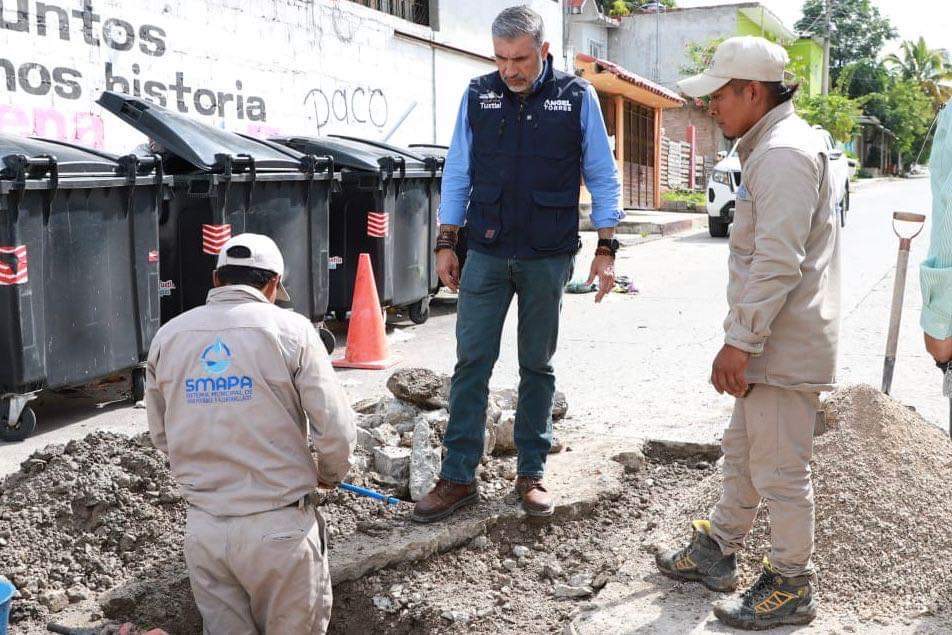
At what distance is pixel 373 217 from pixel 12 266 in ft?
12.6

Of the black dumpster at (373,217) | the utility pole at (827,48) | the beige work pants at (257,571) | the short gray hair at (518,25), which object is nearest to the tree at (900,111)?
the utility pole at (827,48)

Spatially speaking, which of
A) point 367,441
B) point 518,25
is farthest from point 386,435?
point 518,25

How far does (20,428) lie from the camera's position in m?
5.98

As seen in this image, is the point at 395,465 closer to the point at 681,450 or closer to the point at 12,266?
the point at 681,450

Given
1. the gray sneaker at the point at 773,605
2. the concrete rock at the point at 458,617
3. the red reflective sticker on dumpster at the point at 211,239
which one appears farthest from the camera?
the red reflective sticker on dumpster at the point at 211,239

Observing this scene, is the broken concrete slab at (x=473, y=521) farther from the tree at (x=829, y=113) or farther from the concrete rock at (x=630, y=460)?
the tree at (x=829, y=113)

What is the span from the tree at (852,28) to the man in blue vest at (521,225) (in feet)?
213

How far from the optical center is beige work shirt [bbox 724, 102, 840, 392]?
9.95 feet

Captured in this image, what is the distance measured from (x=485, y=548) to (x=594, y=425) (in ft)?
6.73

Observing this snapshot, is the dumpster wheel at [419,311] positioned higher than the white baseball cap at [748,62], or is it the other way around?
the white baseball cap at [748,62]

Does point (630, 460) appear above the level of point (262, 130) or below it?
below

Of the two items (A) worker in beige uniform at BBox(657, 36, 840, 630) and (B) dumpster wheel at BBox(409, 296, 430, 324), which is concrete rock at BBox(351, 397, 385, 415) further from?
(B) dumpster wheel at BBox(409, 296, 430, 324)

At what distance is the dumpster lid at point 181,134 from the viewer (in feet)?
23.6

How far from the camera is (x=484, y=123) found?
420cm
